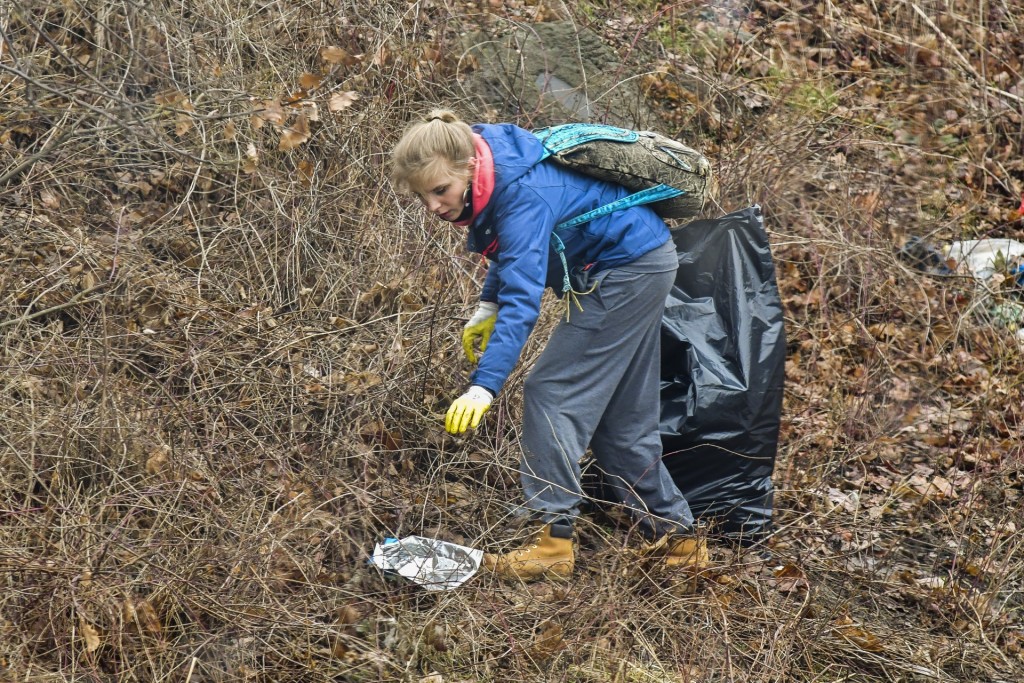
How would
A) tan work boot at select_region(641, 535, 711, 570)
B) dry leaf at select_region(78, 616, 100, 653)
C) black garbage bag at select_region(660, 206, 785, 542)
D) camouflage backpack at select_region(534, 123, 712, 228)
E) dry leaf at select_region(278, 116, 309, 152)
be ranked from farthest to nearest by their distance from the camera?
dry leaf at select_region(278, 116, 309, 152) → black garbage bag at select_region(660, 206, 785, 542) → tan work boot at select_region(641, 535, 711, 570) → camouflage backpack at select_region(534, 123, 712, 228) → dry leaf at select_region(78, 616, 100, 653)

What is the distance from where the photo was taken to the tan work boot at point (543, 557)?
3.19 meters

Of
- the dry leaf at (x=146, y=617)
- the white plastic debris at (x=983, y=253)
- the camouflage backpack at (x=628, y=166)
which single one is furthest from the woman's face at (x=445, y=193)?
the white plastic debris at (x=983, y=253)

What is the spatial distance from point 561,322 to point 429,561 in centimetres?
88

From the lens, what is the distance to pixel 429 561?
3.18 m

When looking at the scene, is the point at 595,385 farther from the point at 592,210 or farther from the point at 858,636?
the point at 858,636

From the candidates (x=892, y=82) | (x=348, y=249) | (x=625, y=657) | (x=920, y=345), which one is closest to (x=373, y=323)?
(x=348, y=249)

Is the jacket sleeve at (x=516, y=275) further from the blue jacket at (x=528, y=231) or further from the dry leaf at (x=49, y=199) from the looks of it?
the dry leaf at (x=49, y=199)

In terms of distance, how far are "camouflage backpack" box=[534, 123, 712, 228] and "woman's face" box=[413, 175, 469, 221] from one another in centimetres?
32

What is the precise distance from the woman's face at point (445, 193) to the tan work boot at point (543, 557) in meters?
1.07

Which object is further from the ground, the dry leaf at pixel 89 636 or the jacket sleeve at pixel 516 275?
the jacket sleeve at pixel 516 275

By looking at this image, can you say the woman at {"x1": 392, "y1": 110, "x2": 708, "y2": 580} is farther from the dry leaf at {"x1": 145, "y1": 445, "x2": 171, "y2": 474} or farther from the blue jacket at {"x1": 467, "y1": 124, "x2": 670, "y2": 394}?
the dry leaf at {"x1": 145, "y1": 445, "x2": 171, "y2": 474}

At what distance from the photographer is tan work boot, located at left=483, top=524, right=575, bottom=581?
3.19m

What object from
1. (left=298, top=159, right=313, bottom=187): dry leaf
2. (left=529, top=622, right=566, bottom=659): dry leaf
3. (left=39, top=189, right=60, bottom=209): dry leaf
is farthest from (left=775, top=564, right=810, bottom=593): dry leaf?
(left=39, top=189, right=60, bottom=209): dry leaf

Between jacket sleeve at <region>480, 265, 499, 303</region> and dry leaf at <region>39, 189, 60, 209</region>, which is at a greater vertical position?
jacket sleeve at <region>480, 265, 499, 303</region>
